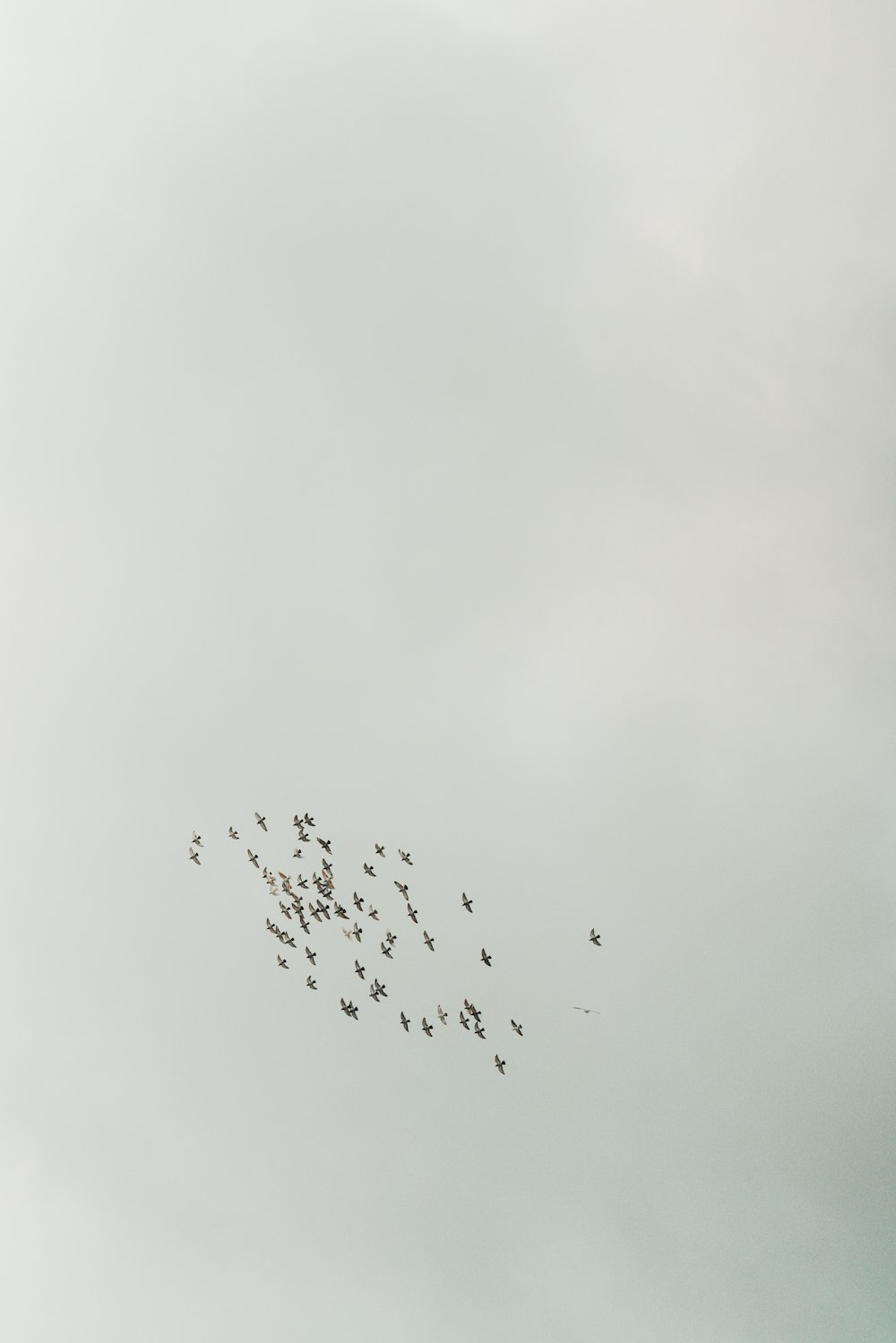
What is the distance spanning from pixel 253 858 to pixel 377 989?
88.9 ft

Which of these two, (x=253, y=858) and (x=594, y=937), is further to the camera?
(x=253, y=858)

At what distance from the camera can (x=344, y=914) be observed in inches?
6732

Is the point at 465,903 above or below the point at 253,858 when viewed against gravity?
below

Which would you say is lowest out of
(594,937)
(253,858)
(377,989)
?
(594,937)

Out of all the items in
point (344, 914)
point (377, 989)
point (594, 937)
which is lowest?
point (594, 937)

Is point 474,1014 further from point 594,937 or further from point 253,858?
point 253,858

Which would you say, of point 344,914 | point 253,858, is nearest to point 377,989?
point 344,914

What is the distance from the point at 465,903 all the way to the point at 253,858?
32709mm

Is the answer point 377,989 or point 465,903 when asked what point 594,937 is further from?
point 377,989

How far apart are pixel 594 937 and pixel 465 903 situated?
18301mm

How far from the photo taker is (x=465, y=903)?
164 meters

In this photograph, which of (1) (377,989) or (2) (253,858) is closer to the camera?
(1) (377,989)

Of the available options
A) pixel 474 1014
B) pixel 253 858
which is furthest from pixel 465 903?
pixel 253 858

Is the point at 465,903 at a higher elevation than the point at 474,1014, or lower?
higher
